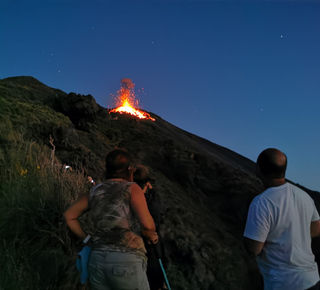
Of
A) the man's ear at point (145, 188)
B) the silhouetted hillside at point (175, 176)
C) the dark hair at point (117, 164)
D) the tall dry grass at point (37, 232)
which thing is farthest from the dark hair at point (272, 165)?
the silhouetted hillside at point (175, 176)

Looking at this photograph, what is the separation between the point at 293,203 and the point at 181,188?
14116 millimetres

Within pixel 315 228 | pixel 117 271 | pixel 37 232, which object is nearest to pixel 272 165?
pixel 315 228

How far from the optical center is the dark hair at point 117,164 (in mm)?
2787

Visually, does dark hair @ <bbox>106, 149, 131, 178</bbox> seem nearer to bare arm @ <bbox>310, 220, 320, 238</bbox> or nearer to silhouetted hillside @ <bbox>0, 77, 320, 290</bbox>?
bare arm @ <bbox>310, 220, 320, 238</bbox>

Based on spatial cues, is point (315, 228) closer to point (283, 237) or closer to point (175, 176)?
point (283, 237)

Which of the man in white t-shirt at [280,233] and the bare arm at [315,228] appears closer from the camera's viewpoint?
the man in white t-shirt at [280,233]

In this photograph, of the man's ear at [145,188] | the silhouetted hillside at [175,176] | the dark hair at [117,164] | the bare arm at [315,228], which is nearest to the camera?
the bare arm at [315,228]

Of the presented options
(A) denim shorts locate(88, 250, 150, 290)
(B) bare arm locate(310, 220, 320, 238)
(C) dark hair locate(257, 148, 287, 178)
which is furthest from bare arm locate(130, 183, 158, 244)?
(B) bare arm locate(310, 220, 320, 238)

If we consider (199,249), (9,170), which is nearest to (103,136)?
(199,249)

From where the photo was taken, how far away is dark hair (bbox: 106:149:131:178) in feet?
9.14

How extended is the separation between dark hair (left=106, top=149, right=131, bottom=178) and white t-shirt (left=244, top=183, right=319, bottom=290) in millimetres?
1048

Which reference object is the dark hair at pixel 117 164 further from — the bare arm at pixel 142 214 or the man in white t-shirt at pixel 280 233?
the man in white t-shirt at pixel 280 233

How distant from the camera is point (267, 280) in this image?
2.33 m

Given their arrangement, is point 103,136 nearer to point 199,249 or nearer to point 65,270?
point 199,249
